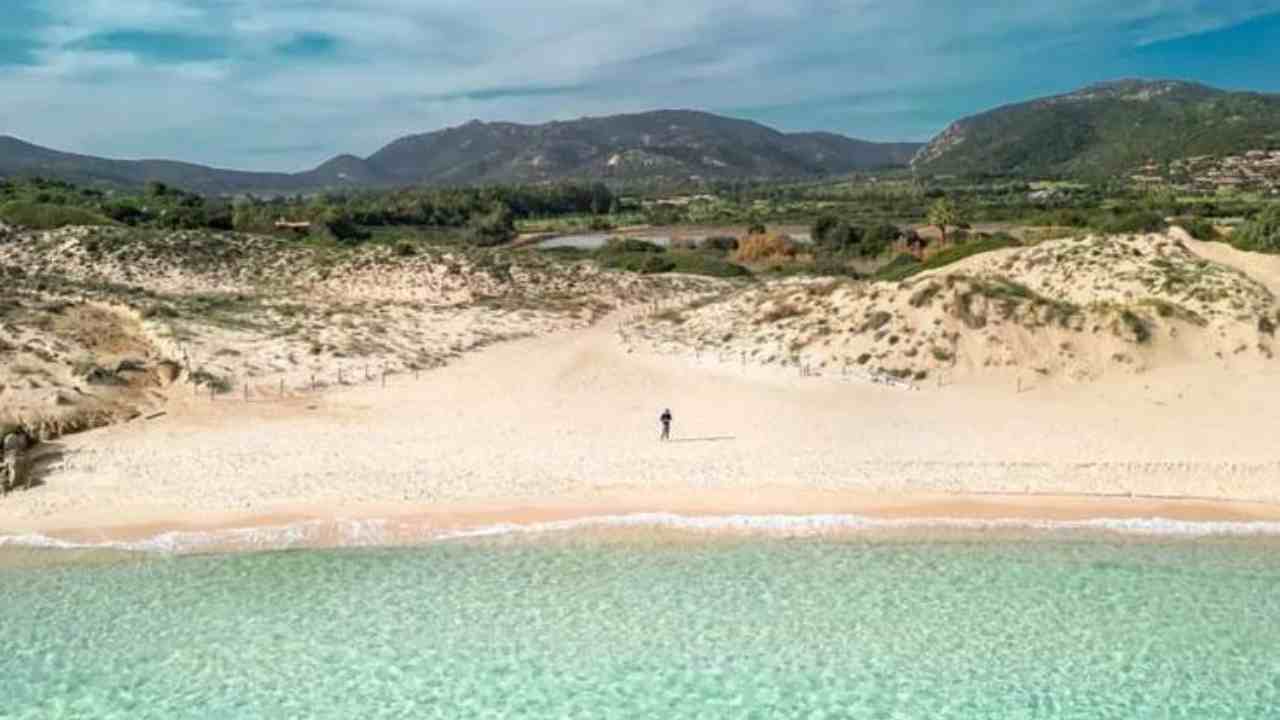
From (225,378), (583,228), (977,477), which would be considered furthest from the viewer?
(583,228)

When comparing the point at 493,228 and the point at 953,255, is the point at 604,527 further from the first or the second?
the point at 493,228

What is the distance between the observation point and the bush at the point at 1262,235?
32906mm

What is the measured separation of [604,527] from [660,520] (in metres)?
0.85

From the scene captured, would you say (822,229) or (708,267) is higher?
(822,229)

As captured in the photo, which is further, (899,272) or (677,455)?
(899,272)

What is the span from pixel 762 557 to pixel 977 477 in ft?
16.9

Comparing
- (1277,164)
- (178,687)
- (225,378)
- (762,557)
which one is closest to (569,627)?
(762,557)

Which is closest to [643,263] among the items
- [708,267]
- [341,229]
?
[708,267]

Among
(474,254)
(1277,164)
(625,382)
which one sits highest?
(1277,164)

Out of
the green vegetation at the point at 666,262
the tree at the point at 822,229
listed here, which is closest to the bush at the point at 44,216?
the green vegetation at the point at 666,262

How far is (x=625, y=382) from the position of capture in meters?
25.5

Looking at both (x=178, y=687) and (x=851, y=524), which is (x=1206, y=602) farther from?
(x=178, y=687)

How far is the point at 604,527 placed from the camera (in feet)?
52.4

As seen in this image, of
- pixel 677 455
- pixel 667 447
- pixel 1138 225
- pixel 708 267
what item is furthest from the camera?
pixel 708 267
